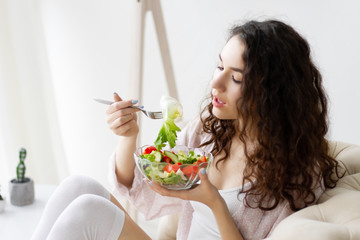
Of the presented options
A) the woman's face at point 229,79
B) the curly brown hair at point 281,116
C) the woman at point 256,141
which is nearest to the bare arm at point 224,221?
A: the woman at point 256,141

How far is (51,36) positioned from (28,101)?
1.43 ft

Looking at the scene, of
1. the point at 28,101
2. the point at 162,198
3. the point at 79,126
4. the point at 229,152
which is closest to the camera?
the point at 229,152

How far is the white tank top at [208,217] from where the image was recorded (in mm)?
1368

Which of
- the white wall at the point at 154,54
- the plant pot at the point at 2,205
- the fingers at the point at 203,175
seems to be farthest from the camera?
the white wall at the point at 154,54

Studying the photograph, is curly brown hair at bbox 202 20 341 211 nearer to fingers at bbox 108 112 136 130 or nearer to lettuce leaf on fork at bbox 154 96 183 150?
lettuce leaf on fork at bbox 154 96 183 150

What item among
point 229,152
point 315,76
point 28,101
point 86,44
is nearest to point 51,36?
point 86,44

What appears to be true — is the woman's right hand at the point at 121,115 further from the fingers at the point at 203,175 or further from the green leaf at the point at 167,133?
the fingers at the point at 203,175

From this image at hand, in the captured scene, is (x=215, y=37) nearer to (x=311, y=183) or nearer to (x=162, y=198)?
(x=162, y=198)

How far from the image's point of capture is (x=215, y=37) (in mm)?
2400

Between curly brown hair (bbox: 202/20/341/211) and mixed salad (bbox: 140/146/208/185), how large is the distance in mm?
215

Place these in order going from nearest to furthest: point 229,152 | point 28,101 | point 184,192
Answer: point 184,192 → point 229,152 → point 28,101

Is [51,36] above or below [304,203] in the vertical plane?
above

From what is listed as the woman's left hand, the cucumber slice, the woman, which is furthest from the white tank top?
the cucumber slice

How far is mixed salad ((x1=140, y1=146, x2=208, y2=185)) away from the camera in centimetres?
114
